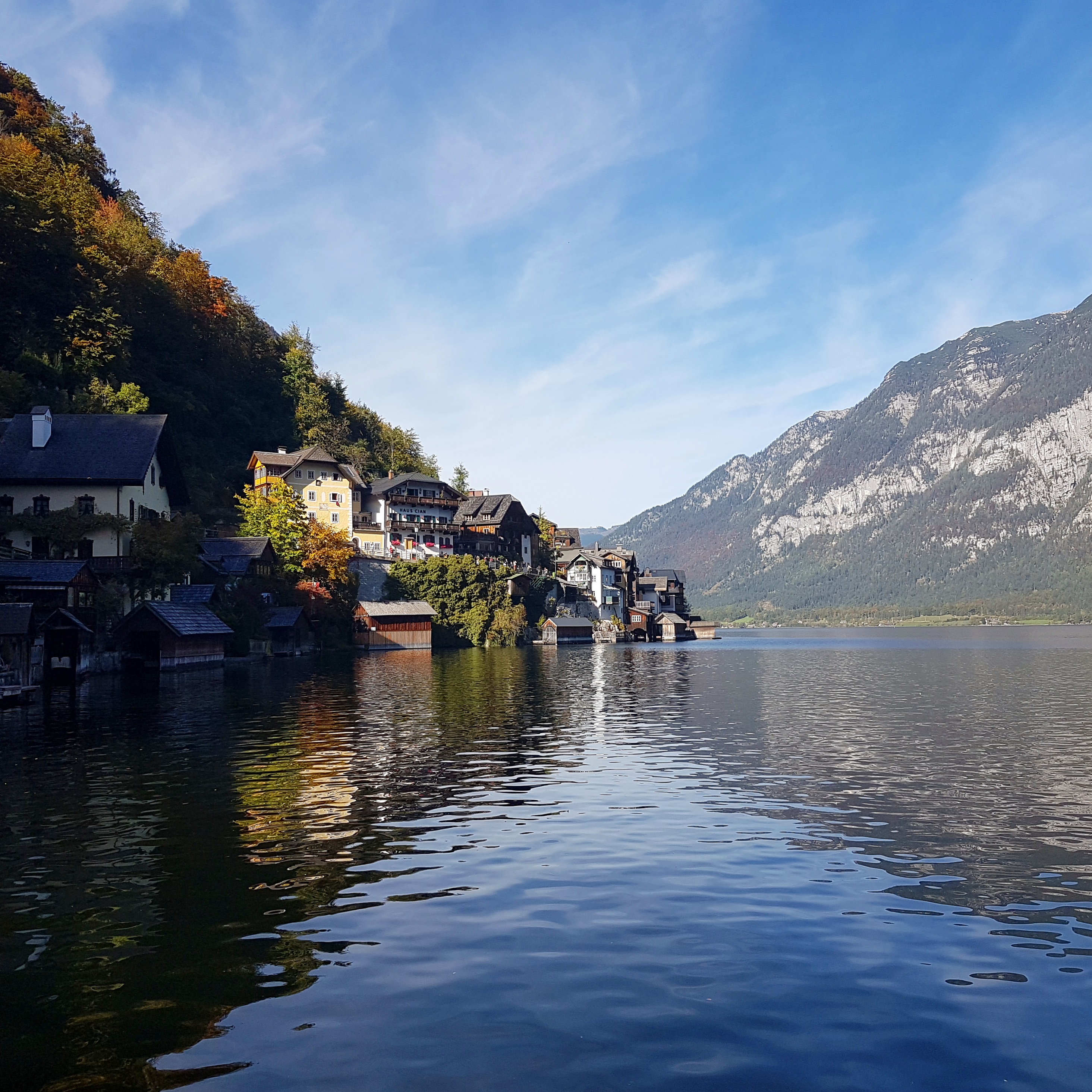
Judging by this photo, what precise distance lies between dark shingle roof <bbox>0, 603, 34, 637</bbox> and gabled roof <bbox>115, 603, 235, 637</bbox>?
2026cm

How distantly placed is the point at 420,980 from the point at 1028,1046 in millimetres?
6717

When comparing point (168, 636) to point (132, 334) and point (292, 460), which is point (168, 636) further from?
point (292, 460)

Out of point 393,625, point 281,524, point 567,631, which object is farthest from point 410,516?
point 281,524

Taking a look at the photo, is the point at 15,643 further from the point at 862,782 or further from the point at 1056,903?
the point at 1056,903

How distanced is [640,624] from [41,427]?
114 m

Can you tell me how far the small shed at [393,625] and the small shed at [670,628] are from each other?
65172 millimetres

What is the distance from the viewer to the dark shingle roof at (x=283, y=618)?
8156 centimetres

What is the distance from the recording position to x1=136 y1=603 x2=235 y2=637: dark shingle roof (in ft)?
201

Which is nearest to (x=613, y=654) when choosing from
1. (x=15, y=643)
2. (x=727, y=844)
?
(x=15, y=643)

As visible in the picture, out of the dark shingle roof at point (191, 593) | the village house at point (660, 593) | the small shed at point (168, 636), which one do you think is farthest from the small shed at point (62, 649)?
the village house at point (660, 593)

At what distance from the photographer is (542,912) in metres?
13.3

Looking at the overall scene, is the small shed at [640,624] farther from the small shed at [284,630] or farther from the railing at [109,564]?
the railing at [109,564]

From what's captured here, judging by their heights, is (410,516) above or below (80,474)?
above

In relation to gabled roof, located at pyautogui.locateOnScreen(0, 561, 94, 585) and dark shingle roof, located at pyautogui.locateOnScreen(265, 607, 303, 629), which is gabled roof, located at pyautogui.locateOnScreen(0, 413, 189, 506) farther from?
dark shingle roof, located at pyautogui.locateOnScreen(265, 607, 303, 629)
